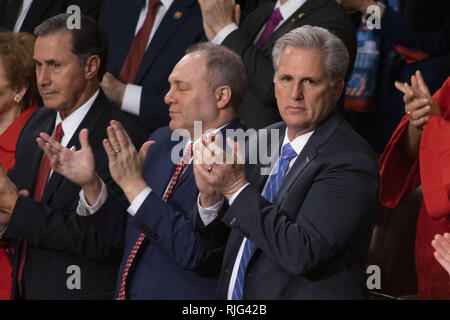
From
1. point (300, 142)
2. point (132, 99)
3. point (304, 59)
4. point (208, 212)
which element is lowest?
point (208, 212)

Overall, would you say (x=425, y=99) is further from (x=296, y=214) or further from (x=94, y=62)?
(x=94, y=62)

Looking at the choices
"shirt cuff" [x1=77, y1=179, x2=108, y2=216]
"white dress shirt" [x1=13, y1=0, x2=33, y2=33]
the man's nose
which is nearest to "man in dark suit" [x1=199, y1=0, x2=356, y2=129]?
the man's nose

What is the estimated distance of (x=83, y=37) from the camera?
336 cm

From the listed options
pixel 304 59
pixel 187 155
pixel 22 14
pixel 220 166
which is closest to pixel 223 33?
pixel 187 155

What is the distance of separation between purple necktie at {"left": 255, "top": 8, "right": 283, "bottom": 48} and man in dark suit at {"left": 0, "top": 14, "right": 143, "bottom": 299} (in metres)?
0.64

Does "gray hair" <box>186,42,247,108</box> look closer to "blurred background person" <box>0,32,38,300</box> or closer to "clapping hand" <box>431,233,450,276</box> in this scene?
"clapping hand" <box>431,233,450,276</box>

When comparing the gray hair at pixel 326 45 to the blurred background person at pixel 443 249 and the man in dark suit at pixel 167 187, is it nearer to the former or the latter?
the man in dark suit at pixel 167 187

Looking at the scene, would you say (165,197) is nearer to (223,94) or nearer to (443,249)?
(223,94)

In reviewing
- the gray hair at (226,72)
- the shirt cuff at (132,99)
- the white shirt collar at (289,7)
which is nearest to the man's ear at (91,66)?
the shirt cuff at (132,99)

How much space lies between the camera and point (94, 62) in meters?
3.36

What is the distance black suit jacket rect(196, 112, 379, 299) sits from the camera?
7.63ft

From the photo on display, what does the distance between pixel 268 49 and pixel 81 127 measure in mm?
796

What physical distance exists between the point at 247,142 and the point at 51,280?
35.2 inches
